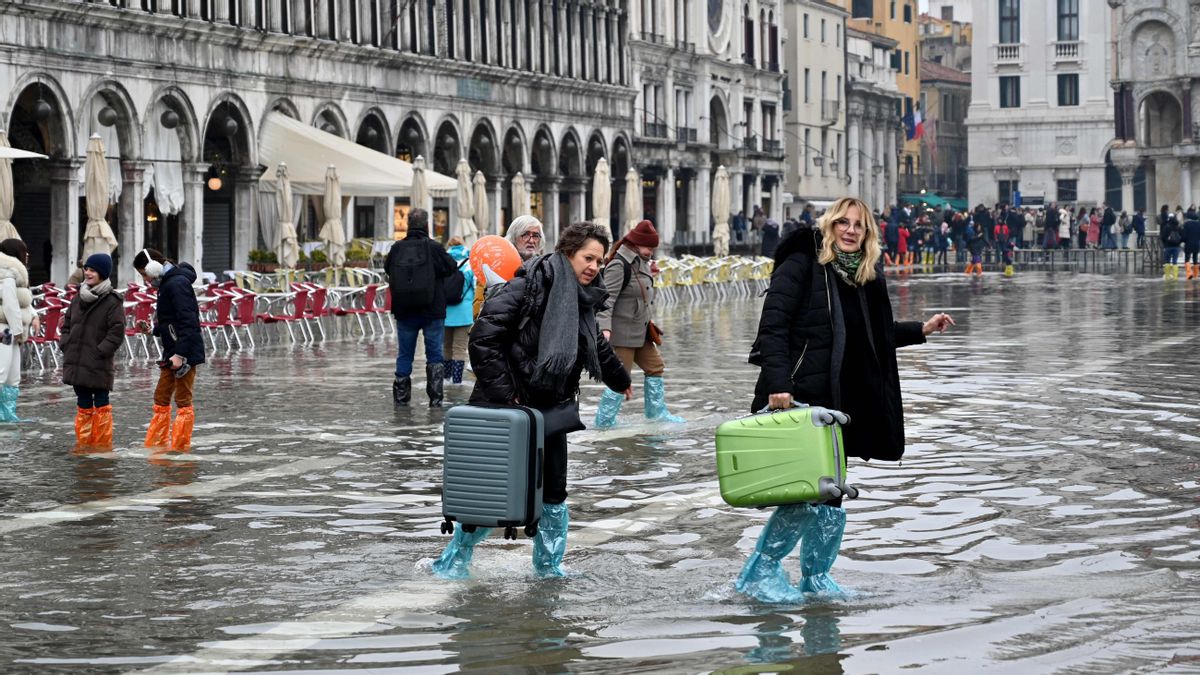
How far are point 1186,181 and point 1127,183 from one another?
29.8 ft

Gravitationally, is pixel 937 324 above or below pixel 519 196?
below

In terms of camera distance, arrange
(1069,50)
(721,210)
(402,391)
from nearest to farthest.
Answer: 1. (402,391)
2. (721,210)
3. (1069,50)

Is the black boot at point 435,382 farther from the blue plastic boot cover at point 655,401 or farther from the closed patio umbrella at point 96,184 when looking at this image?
the closed patio umbrella at point 96,184

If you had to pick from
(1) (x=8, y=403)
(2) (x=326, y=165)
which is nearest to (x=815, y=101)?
(2) (x=326, y=165)

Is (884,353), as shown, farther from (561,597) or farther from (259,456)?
(259,456)

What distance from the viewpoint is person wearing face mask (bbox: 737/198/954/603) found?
8578 millimetres

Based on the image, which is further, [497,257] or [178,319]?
[497,257]

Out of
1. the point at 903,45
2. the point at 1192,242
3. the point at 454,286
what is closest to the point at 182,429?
the point at 454,286

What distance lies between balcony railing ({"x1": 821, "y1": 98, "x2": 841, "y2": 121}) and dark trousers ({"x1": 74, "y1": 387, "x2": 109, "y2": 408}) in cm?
7677

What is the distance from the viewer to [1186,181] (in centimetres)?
6388

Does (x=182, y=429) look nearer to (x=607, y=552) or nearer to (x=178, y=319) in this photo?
(x=178, y=319)

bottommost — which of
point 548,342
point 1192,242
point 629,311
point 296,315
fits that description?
point 296,315

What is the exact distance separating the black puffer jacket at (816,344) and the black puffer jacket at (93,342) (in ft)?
22.6

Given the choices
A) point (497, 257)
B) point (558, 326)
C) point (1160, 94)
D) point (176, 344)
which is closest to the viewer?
point (558, 326)
